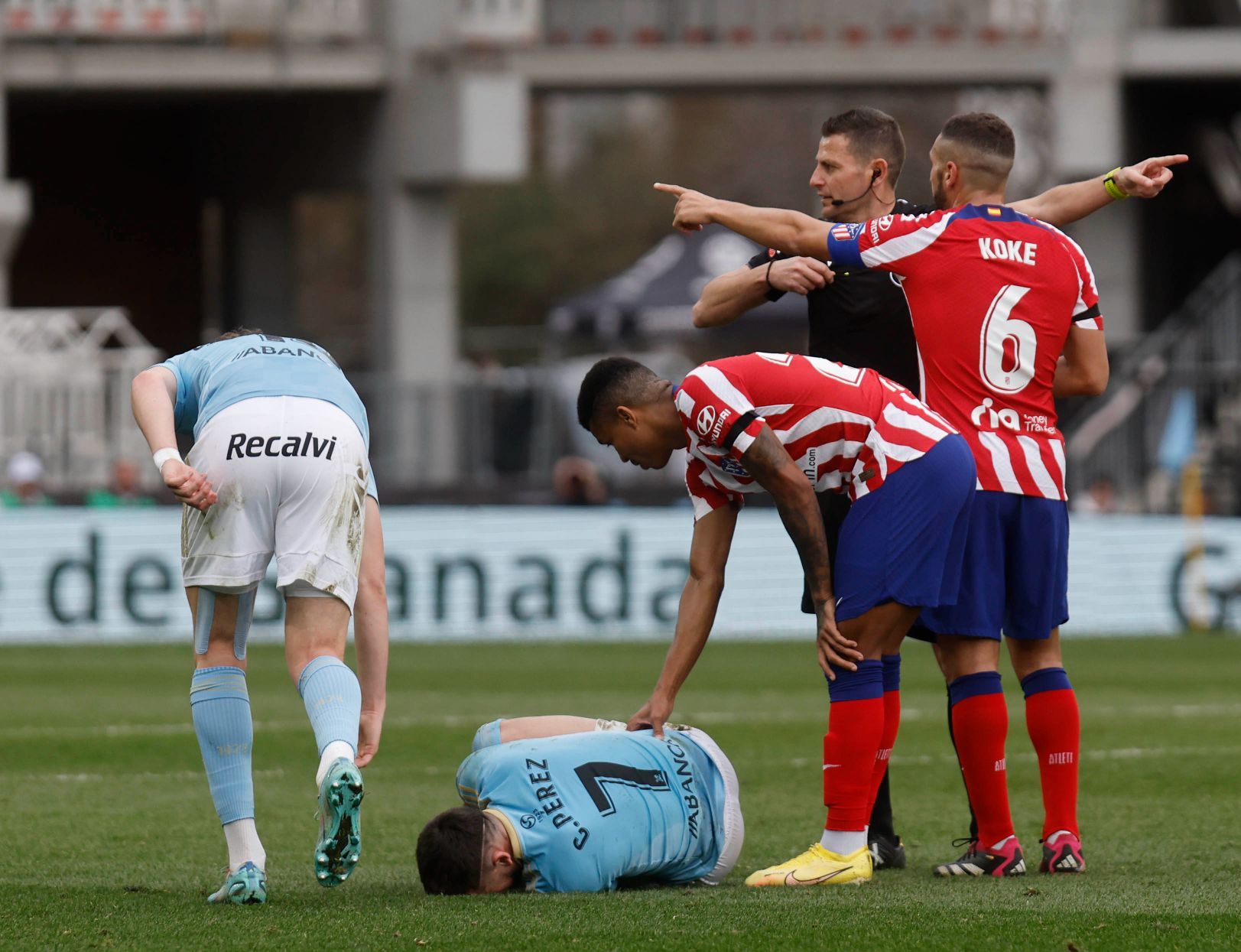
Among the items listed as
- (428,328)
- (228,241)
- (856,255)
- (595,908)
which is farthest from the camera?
(228,241)

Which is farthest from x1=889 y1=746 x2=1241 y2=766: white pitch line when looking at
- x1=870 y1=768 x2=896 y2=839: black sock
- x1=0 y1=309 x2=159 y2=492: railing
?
x1=0 y1=309 x2=159 y2=492: railing

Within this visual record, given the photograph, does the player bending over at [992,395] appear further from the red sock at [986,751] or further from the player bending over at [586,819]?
the player bending over at [586,819]

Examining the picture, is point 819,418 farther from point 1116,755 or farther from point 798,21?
point 798,21

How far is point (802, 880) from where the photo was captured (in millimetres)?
5812

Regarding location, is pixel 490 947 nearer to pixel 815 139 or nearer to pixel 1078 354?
pixel 1078 354

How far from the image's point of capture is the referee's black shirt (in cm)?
648

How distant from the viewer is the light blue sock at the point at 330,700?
5172mm

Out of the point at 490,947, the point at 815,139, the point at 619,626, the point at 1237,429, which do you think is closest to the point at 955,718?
the point at 490,947

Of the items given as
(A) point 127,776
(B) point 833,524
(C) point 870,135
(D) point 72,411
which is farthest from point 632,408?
(D) point 72,411

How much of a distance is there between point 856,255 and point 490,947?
2.30 m

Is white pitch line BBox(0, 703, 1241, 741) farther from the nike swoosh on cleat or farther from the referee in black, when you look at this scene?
the nike swoosh on cleat

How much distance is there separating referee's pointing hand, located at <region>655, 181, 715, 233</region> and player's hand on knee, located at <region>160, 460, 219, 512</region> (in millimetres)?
1559

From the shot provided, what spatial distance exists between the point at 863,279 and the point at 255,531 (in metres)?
2.18

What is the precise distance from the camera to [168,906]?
5398 mm
